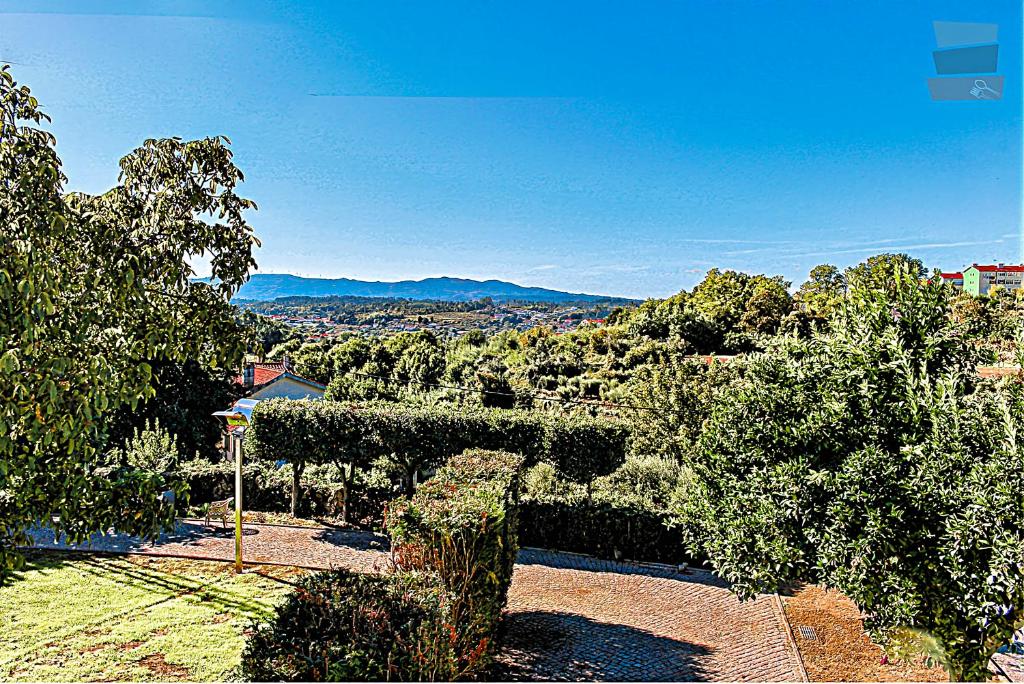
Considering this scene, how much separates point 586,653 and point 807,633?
3259 millimetres

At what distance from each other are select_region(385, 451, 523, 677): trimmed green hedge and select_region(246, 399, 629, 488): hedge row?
22.3 ft

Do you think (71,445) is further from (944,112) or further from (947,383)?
(944,112)

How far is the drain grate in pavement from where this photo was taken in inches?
354

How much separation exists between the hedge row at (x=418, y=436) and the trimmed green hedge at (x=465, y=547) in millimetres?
6806

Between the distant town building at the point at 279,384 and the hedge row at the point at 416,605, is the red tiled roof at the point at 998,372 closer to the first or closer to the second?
the hedge row at the point at 416,605

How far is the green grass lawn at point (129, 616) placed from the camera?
6.89m

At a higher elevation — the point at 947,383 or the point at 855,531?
the point at 947,383

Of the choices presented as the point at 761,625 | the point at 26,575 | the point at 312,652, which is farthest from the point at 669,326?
the point at 312,652

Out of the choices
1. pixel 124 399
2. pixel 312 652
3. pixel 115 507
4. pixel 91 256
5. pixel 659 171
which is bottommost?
pixel 312 652

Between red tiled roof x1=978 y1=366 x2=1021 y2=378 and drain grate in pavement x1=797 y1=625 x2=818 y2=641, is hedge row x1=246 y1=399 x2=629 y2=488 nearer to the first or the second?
drain grate in pavement x1=797 y1=625 x2=818 y2=641

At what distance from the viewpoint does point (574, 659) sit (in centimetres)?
806

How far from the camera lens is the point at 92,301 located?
389 centimetres

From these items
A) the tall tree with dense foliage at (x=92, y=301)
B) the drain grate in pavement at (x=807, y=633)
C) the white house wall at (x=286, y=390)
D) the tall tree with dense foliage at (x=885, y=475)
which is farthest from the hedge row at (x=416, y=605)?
the white house wall at (x=286, y=390)

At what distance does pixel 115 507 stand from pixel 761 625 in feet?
28.5
